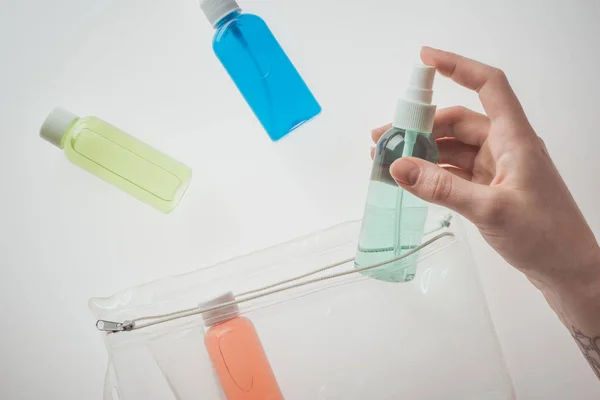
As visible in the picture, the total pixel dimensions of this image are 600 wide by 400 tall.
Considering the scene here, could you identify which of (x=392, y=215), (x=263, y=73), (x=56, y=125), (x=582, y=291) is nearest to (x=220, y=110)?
(x=263, y=73)

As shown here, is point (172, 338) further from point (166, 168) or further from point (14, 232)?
point (14, 232)

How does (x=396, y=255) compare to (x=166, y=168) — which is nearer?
(x=396, y=255)

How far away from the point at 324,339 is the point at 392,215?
0.64 ft

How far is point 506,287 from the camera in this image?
37.0 inches

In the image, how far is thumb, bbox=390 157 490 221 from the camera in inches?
24.8

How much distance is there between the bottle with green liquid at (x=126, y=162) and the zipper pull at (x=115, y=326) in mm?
245

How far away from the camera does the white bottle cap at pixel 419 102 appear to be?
0.65 m

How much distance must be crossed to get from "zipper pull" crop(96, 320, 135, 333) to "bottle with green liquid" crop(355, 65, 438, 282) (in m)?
0.32

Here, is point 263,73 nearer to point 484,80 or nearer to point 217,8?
point 217,8

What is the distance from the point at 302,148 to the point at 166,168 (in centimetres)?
24

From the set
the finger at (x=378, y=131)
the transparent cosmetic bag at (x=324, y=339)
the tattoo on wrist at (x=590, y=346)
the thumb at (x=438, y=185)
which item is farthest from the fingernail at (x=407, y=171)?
the tattoo on wrist at (x=590, y=346)

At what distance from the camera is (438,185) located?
0.63 m

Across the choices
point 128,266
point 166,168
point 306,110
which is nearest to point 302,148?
point 306,110

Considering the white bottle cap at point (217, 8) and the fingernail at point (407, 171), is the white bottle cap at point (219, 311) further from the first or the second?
the white bottle cap at point (217, 8)
